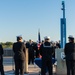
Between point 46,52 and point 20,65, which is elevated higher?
point 46,52

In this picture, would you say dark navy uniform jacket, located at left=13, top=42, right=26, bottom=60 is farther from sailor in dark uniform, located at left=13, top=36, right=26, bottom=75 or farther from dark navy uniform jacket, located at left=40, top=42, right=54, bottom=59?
dark navy uniform jacket, located at left=40, top=42, right=54, bottom=59

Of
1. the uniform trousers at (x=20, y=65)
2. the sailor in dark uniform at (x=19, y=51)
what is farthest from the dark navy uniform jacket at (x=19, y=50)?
the uniform trousers at (x=20, y=65)

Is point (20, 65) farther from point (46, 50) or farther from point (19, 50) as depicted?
point (46, 50)

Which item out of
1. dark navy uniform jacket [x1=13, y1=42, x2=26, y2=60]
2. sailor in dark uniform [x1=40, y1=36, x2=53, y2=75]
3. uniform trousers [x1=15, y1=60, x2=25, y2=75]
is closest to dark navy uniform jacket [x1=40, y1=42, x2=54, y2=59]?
sailor in dark uniform [x1=40, y1=36, x2=53, y2=75]

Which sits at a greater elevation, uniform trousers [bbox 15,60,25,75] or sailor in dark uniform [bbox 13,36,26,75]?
sailor in dark uniform [bbox 13,36,26,75]

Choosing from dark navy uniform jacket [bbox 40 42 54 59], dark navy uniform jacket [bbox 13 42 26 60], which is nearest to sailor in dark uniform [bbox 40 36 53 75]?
dark navy uniform jacket [bbox 40 42 54 59]

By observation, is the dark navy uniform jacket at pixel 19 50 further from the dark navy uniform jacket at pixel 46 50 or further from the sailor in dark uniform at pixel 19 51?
the dark navy uniform jacket at pixel 46 50

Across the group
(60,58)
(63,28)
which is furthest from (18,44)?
(63,28)

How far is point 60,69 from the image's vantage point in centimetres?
1748

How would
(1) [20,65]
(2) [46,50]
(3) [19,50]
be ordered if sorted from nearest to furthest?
(2) [46,50] → (3) [19,50] → (1) [20,65]

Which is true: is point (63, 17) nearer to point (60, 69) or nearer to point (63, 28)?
Answer: point (63, 28)

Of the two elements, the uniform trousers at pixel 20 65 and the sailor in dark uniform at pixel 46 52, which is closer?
the sailor in dark uniform at pixel 46 52

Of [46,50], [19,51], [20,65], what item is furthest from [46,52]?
[20,65]

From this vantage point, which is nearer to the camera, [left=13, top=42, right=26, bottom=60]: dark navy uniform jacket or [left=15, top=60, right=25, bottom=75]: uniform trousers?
[left=13, top=42, right=26, bottom=60]: dark navy uniform jacket
